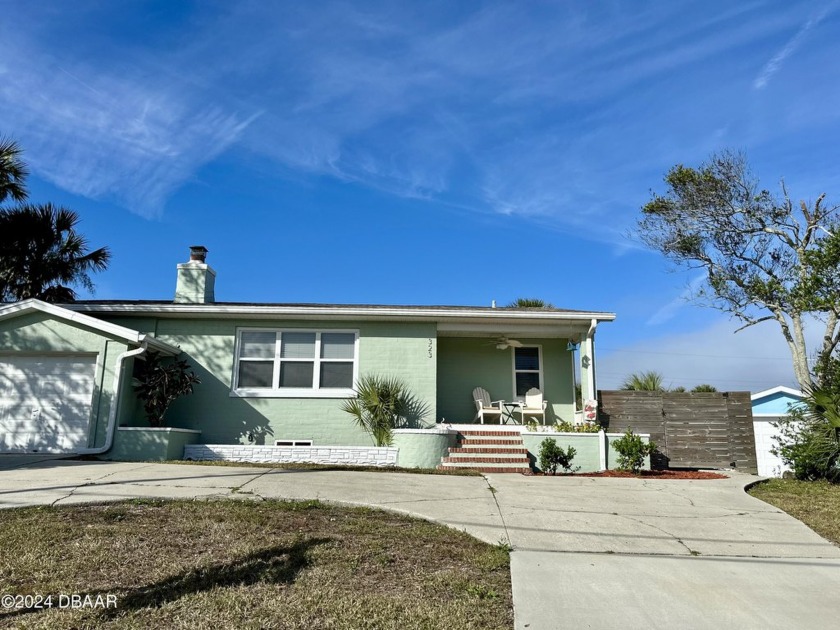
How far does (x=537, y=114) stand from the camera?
15.0 m

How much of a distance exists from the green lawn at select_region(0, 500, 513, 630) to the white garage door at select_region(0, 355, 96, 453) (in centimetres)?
641

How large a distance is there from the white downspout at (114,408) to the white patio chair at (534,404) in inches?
336

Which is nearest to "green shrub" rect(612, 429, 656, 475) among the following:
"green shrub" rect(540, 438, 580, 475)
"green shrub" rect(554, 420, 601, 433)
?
"green shrub" rect(554, 420, 601, 433)

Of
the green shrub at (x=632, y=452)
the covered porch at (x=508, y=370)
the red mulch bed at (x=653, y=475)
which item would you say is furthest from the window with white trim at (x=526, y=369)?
the red mulch bed at (x=653, y=475)

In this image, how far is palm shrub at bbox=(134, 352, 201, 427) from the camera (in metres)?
12.2

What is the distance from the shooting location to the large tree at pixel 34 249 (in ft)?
52.3

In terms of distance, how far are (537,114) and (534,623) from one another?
13.4m

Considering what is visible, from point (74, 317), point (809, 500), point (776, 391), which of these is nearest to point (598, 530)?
point (809, 500)

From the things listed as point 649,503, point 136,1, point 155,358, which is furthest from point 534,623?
point 136,1

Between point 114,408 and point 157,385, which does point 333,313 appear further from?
point 114,408

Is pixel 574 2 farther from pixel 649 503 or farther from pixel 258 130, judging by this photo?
pixel 649 503

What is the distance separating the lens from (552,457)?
11445 mm

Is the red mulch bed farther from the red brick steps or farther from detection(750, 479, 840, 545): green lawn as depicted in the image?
the red brick steps

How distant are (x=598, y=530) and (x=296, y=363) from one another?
8.83m
